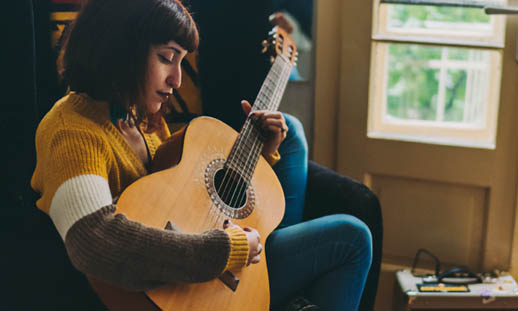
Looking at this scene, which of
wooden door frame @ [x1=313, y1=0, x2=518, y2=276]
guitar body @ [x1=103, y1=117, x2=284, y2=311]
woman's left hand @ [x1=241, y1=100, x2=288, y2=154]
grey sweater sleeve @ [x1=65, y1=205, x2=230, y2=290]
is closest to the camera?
grey sweater sleeve @ [x1=65, y1=205, x2=230, y2=290]

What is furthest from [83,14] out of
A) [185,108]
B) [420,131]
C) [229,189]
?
[420,131]

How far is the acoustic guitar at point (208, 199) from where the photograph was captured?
1.13 meters

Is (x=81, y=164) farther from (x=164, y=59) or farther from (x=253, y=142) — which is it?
(x=253, y=142)

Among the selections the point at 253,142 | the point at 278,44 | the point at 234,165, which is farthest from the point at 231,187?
the point at 278,44

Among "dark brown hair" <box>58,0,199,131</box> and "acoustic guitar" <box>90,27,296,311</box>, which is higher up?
"dark brown hair" <box>58,0,199,131</box>

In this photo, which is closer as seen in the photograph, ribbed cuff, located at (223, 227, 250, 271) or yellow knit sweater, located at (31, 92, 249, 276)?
yellow knit sweater, located at (31, 92, 249, 276)

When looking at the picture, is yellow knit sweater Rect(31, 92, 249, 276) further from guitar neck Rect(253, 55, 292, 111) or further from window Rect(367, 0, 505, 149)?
window Rect(367, 0, 505, 149)

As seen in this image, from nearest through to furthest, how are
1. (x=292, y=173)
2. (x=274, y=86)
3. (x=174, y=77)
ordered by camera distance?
(x=174, y=77) → (x=274, y=86) → (x=292, y=173)

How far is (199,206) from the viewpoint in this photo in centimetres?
125

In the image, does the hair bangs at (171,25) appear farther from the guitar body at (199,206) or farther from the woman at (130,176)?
the guitar body at (199,206)

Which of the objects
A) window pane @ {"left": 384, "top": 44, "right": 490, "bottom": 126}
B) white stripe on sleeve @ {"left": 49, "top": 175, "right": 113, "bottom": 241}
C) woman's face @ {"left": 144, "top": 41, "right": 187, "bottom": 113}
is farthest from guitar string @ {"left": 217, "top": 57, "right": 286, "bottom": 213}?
window pane @ {"left": 384, "top": 44, "right": 490, "bottom": 126}

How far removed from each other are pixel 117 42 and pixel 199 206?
Result: 394 millimetres

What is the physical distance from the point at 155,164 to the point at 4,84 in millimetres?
446

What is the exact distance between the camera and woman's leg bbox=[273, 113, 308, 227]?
5.66 ft
